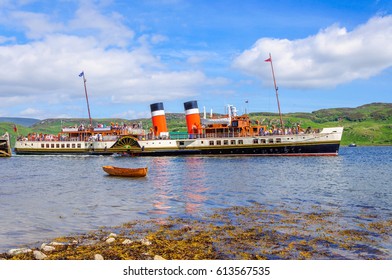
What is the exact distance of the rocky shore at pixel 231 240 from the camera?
1446 cm

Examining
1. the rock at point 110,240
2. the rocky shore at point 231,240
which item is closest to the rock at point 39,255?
the rocky shore at point 231,240

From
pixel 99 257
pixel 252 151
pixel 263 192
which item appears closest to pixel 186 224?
pixel 99 257

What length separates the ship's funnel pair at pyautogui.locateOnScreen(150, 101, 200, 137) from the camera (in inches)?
3954

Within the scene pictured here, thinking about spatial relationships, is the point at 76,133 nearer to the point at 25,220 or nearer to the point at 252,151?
the point at 252,151

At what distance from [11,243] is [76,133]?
94546 mm

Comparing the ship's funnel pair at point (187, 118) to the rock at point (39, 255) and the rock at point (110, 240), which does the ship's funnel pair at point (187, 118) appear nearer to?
the rock at point (110, 240)

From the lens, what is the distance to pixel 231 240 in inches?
671

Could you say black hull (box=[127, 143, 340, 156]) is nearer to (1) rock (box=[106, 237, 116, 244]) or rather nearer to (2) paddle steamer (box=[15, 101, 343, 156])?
(2) paddle steamer (box=[15, 101, 343, 156])

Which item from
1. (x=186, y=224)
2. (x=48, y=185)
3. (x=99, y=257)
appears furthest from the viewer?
(x=48, y=185)

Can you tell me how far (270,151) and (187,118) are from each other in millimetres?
27184

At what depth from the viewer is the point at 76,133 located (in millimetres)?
107062

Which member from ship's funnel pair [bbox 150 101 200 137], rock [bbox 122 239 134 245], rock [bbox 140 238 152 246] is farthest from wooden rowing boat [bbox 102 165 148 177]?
ship's funnel pair [bbox 150 101 200 137]

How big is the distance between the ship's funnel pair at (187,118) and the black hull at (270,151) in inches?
297

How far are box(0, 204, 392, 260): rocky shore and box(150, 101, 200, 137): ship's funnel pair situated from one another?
3052 inches
